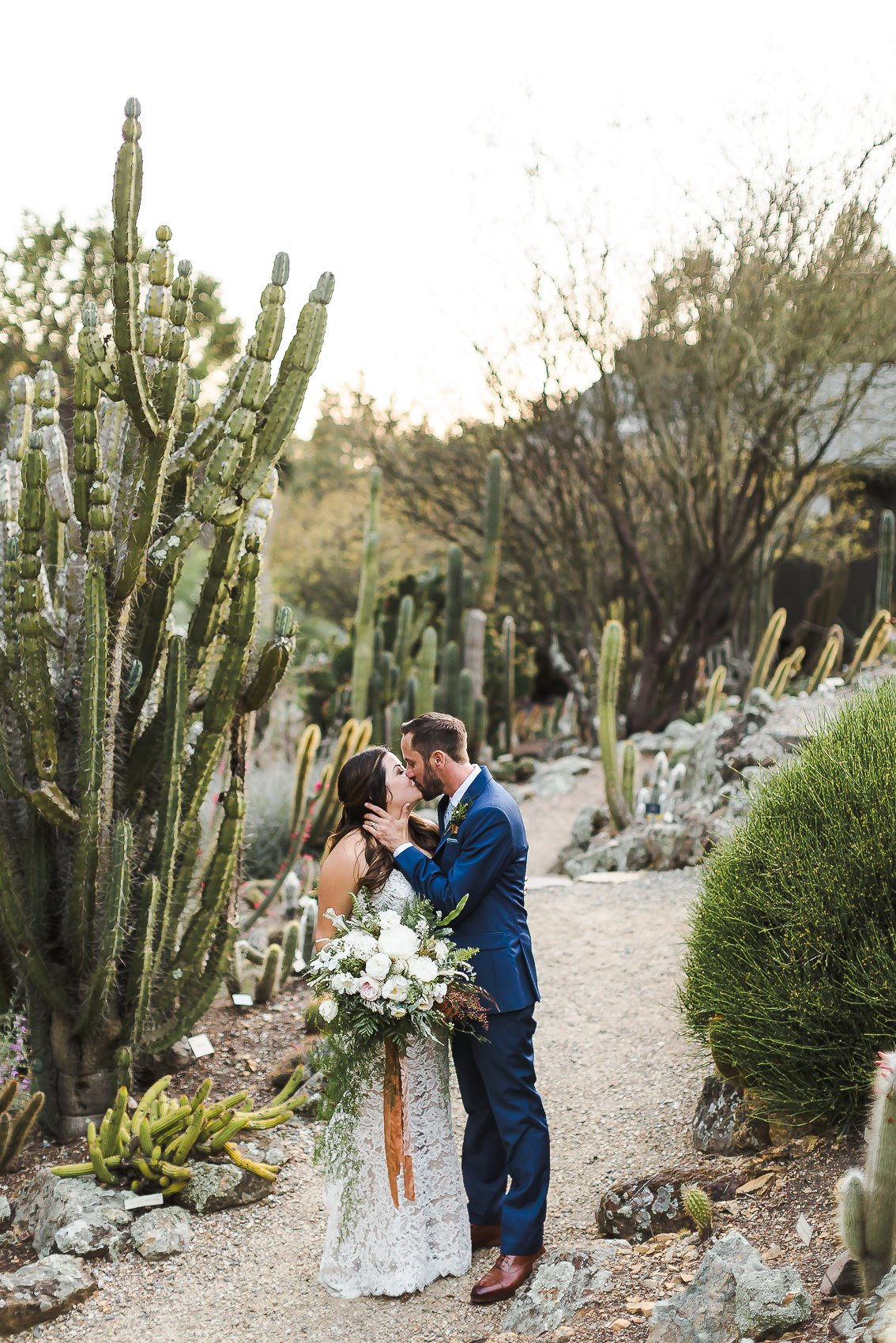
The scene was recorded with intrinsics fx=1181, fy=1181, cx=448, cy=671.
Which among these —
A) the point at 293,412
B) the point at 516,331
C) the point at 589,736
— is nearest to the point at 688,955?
the point at 293,412

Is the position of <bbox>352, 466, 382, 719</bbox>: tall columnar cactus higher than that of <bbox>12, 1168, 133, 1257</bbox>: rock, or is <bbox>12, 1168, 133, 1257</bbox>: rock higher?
<bbox>352, 466, 382, 719</bbox>: tall columnar cactus

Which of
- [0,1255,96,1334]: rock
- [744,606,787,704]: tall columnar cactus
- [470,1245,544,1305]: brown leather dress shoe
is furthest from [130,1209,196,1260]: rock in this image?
[744,606,787,704]: tall columnar cactus

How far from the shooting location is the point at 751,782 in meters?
4.54

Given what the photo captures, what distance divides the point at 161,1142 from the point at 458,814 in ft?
6.73

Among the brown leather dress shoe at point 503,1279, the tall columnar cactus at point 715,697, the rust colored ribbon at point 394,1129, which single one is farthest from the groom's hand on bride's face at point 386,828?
the tall columnar cactus at point 715,697

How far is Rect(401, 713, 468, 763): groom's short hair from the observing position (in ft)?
12.6

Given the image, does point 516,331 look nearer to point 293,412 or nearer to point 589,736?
point 589,736

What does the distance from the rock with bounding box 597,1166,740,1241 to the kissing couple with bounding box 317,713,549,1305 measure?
0.24 m

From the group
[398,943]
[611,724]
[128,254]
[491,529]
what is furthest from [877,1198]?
[491,529]

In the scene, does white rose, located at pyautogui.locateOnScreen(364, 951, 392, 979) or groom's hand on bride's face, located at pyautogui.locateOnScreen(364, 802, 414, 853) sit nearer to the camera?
white rose, located at pyautogui.locateOnScreen(364, 951, 392, 979)

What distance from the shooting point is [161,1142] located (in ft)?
15.5

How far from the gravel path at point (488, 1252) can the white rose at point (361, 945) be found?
1.17 metres

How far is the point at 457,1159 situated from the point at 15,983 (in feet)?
8.14

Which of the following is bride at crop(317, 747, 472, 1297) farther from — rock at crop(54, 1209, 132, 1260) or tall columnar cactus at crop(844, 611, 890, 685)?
tall columnar cactus at crop(844, 611, 890, 685)
